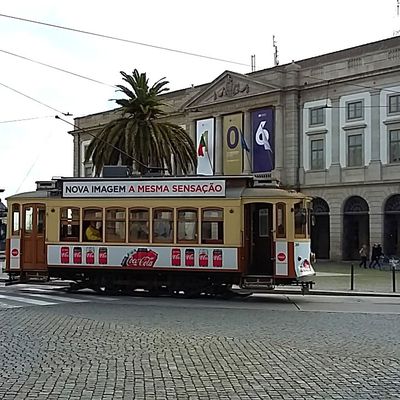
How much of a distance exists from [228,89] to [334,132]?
1031 centimetres

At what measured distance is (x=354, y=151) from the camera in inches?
1955

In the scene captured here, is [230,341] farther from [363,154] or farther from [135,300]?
[363,154]

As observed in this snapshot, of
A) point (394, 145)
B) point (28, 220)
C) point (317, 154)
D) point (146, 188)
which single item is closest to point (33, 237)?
point (28, 220)

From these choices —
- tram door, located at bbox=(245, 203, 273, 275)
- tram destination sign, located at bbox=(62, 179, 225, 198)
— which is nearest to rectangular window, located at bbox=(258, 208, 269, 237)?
tram door, located at bbox=(245, 203, 273, 275)

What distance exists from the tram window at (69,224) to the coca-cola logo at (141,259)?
1.86 m

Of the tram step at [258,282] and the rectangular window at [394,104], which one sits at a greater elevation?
the rectangular window at [394,104]

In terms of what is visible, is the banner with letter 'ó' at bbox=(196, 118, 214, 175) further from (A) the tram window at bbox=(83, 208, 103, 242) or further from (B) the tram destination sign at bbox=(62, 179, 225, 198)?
(A) the tram window at bbox=(83, 208, 103, 242)

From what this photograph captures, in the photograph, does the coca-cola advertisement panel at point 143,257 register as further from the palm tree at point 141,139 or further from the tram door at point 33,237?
the palm tree at point 141,139

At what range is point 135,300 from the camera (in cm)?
2128

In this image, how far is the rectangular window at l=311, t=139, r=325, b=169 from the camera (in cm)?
5184

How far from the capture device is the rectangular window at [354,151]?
49281mm

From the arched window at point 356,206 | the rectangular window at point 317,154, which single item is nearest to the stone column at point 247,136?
the rectangular window at point 317,154

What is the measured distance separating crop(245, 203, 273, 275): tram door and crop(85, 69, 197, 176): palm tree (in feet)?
46.8

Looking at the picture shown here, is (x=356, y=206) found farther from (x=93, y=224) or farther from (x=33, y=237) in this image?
(x=33, y=237)
